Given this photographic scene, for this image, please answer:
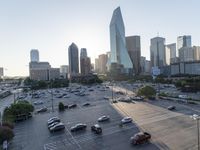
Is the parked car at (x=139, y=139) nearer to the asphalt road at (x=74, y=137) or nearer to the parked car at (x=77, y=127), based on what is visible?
the asphalt road at (x=74, y=137)

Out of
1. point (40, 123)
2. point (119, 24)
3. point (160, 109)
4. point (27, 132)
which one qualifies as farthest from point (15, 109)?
point (119, 24)

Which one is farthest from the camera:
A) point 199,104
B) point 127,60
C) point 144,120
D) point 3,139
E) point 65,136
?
point 127,60

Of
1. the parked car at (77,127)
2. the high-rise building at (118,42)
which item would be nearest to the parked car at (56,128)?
the parked car at (77,127)

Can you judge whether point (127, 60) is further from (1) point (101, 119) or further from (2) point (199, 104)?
(1) point (101, 119)

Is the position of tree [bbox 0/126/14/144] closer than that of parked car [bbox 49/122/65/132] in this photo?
Yes

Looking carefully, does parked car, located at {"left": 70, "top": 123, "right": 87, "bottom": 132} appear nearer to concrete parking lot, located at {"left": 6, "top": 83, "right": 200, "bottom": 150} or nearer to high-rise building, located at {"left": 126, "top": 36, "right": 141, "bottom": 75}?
concrete parking lot, located at {"left": 6, "top": 83, "right": 200, "bottom": 150}

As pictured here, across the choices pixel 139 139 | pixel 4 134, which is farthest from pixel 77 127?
pixel 4 134

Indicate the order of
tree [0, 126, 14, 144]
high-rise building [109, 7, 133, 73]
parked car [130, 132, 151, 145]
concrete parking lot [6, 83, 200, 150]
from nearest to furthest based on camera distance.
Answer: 1. tree [0, 126, 14, 144]
2. parked car [130, 132, 151, 145]
3. concrete parking lot [6, 83, 200, 150]
4. high-rise building [109, 7, 133, 73]

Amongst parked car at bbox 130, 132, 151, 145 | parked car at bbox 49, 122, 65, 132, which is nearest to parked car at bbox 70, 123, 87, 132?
parked car at bbox 49, 122, 65, 132

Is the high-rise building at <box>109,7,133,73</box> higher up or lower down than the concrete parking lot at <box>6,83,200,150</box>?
higher up
